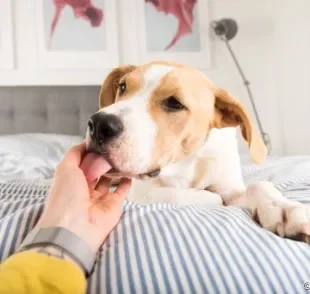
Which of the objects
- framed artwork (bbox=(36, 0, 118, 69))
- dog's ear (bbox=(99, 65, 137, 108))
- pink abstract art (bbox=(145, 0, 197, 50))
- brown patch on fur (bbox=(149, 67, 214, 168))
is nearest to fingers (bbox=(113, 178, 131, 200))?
brown patch on fur (bbox=(149, 67, 214, 168))

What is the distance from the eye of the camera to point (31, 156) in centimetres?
224

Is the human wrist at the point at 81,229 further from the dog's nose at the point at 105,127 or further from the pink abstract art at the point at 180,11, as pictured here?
the pink abstract art at the point at 180,11

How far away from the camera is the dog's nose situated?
3.03 ft

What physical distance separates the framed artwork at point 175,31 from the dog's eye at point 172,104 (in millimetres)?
1889

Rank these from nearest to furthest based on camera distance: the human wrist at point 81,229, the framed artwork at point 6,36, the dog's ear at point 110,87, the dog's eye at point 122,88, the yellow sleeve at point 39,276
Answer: the yellow sleeve at point 39,276 → the human wrist at point 81,229 → the dog's eye at point 122,88 → the dog's ear at point 110,87 → the framed artwork at point 6,36

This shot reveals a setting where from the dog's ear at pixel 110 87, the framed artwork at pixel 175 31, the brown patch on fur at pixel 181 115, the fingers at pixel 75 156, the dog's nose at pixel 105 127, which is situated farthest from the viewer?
the framed artwork at pixel 175 31

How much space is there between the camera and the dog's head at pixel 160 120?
0.94 m

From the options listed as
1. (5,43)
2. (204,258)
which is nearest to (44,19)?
(5,43)

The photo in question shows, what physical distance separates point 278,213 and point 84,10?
242 cm

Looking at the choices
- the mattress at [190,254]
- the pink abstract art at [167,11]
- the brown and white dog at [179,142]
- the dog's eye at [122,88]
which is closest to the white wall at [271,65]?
the pink abstract art at [167,11]

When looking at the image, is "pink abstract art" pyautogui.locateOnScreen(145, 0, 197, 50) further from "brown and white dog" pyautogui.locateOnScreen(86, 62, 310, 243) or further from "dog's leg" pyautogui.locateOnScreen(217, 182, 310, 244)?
"dog's leg" pyautogui.locateOnScreen(217, 182, 310, 244)

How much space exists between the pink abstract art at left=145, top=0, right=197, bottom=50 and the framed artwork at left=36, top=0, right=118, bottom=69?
363mm

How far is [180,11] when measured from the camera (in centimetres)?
307

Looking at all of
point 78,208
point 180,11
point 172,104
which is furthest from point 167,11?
point 78,208
